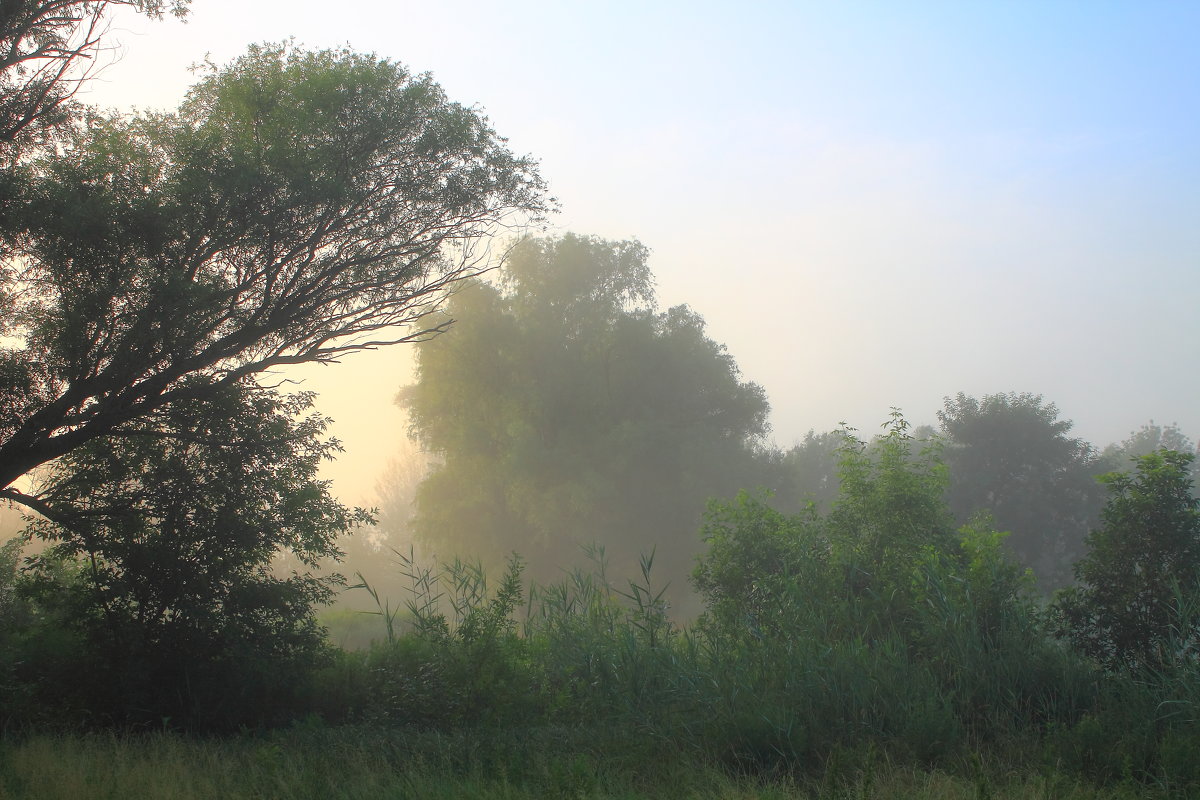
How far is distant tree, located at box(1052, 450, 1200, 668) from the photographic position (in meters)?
10.2

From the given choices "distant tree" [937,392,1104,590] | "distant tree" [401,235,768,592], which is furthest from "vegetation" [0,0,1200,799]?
"distant tree" [937,392,1104,590]

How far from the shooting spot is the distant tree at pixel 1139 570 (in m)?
10.2

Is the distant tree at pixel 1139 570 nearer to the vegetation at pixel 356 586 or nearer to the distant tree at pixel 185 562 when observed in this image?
the vegetation at pixel 356 586

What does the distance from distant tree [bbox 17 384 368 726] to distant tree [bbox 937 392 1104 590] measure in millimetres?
33450

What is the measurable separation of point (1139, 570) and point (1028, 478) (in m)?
33.3

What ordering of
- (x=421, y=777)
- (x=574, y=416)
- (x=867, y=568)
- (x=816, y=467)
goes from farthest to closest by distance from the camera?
(x=816, y=467) → (x=574, y=416) → (x=867, y=568) → (x=421, y=777)

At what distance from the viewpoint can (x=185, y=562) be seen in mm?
13398

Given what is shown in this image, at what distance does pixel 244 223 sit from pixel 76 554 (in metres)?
5.92

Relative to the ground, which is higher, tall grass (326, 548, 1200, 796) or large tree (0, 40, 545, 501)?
large tree (0, 40, 545, 501)

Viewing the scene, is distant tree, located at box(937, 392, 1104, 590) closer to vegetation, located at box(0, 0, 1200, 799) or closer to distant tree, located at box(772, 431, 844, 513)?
distant tree, located at box(772, 431, 844, 513)

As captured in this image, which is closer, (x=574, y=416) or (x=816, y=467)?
(x=574, y=416)

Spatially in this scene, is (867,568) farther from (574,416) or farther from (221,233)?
(574,416)

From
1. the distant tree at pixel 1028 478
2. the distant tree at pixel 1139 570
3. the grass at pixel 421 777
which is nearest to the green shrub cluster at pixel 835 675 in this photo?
the distant tree at pixel 1139 570

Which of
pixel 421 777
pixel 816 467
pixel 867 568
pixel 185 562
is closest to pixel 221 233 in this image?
pixel 185 562
